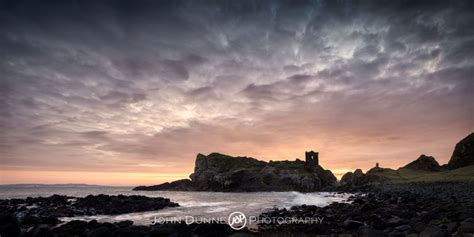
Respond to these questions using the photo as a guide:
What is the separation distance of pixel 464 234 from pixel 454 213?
645cm

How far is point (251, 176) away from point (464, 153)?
86821mm

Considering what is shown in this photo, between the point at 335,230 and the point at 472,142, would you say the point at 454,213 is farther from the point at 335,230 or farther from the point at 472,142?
the point at 472,142

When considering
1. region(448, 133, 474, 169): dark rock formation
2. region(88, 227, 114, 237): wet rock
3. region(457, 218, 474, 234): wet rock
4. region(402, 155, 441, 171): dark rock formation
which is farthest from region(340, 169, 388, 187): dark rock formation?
region(88, 227, 114, 237): wet rock

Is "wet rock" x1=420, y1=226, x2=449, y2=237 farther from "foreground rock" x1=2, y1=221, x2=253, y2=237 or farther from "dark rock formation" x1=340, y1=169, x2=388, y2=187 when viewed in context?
"dark rock formation" x1=340, y1=169, x2=388, y2=187

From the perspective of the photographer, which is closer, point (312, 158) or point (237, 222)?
point (237, 222)

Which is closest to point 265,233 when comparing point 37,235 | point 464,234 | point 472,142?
point 464,234

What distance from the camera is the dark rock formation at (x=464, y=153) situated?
3756 inches

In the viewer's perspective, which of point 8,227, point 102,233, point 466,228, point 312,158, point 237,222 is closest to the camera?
point 466,228

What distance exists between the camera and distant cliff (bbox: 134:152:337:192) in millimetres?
149500

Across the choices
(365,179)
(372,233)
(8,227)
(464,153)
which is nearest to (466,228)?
(372,233)

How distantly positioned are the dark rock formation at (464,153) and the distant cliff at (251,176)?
58.1 metres

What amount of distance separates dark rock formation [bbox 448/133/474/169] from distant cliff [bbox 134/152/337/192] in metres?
58.1

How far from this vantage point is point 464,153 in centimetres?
9731

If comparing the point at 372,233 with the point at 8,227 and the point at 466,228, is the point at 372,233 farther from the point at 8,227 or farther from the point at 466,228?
the point at 8,227
